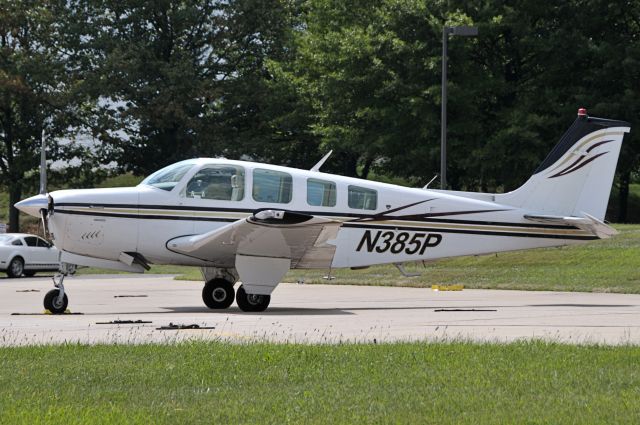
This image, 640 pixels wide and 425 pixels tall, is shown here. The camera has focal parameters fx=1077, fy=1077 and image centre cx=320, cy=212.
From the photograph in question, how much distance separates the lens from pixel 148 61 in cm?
5538

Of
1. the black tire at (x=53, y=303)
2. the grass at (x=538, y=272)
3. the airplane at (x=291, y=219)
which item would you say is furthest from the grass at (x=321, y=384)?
the grass at (x=538, y=272)

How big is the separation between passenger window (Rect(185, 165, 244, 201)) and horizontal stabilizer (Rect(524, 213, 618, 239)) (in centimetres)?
536

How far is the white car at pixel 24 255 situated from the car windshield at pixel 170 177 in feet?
63.5

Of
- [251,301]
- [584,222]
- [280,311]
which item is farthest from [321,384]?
[584,222]

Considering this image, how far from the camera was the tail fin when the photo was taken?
20.0 m

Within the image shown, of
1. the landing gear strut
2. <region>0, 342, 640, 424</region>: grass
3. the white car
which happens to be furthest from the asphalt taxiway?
the white car

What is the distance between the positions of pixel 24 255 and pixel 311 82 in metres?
21.1

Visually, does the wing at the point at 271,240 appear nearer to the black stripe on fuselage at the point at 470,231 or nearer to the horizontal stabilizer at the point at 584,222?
the black stripe on fuselage at the point at 470,231

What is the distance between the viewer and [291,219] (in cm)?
1655

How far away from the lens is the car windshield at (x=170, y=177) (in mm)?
18406

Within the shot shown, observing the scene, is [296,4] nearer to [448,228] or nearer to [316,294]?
[316,294]

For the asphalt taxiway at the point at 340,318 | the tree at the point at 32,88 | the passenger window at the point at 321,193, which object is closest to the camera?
the asphalt taxiway at the point at 340,318

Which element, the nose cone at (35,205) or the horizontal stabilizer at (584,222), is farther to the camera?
the horizontal stabilizer at (584,222)

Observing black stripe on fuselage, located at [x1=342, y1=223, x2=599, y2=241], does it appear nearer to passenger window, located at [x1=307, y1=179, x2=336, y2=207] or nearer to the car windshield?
Answer: passenger window, located at [x1=307, y1=179, x2=336, y2=207]
